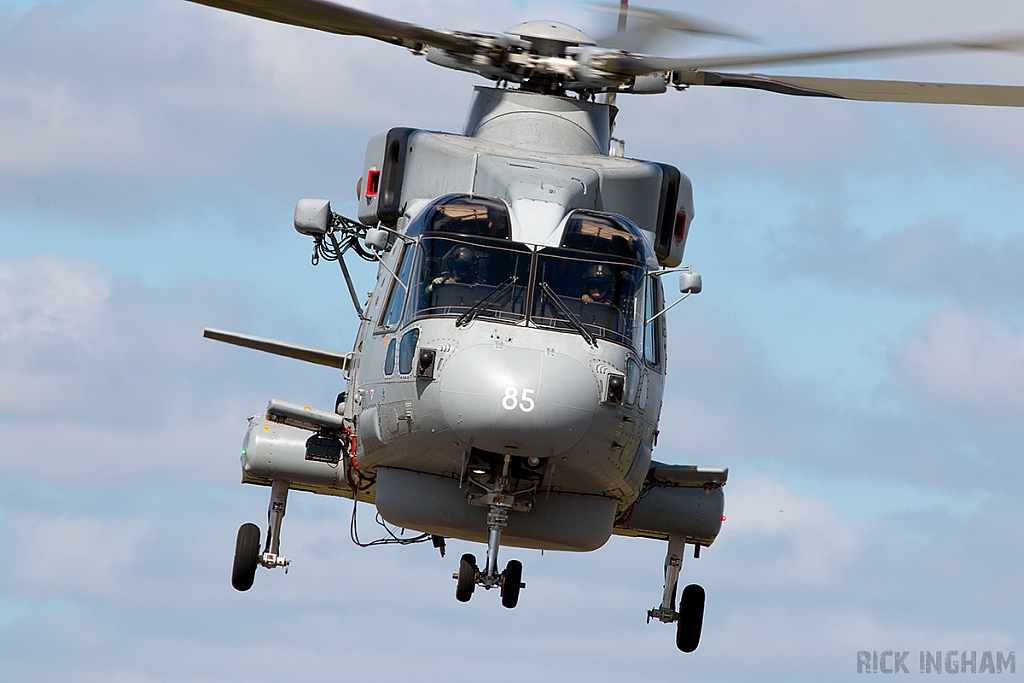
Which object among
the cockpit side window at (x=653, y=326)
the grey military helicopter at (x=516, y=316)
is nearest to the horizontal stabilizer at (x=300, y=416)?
the grey military helicopter at (x=516, y=316)

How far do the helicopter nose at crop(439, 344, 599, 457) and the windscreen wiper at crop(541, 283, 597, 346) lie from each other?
17.4 inches

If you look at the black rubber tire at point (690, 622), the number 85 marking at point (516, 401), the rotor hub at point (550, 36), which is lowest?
the black rubber tire at point (690, 622)

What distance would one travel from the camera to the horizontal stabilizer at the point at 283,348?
21.3 meters

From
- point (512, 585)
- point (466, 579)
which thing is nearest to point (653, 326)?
point (512, 585)

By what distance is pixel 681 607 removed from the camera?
67.2 ft

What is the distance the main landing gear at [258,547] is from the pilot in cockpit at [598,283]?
5388 millimetres

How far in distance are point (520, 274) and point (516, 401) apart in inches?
66.8

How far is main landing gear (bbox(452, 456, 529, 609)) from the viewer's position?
16.4m

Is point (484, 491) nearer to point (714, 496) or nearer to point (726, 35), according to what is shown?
point (714, 496)

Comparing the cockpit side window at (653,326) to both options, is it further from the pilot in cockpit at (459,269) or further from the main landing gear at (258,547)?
the main landing gear at (258,547)

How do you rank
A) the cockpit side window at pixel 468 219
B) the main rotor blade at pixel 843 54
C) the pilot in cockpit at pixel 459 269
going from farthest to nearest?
the cockpit side window at pixel 468 219 < the pilot in cockpit at pixel 459 269 < the main rotor blade at pixel 843 54

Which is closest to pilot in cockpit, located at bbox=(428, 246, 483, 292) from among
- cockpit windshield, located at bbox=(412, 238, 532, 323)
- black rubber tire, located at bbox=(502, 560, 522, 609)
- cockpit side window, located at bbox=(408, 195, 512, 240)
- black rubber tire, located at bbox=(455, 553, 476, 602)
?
cockpit windshield, located at bbox=(412, 238, 532, 323)

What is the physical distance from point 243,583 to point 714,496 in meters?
5.69

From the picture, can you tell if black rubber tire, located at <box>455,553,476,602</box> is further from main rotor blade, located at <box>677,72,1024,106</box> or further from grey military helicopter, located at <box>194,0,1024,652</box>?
main rotor blade, located at <box>677,72,1024,106</box>
